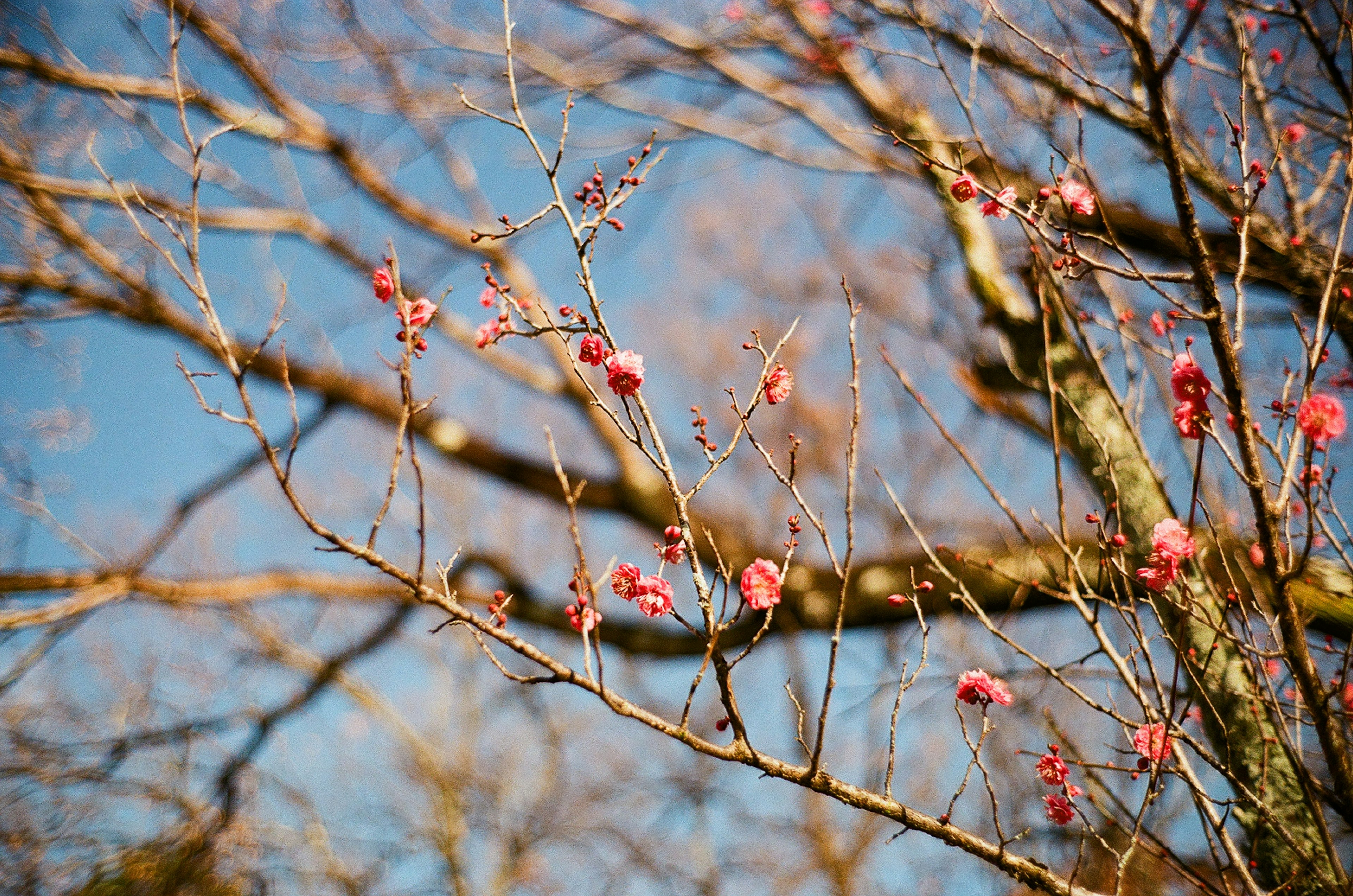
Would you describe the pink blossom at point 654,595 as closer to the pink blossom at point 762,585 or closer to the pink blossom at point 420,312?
the pink blossom at point 762,585

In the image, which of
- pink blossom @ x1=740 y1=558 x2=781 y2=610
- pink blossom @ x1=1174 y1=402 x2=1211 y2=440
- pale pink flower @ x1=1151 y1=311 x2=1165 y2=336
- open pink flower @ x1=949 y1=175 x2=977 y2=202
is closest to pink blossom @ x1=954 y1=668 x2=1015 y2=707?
pink blossom @ x1=740 y1=558 x2=781 y2=610

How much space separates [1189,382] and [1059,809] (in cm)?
111

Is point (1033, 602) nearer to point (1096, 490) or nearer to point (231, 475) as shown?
point (1096, 490)

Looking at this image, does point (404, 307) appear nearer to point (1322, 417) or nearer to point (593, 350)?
point (593, 350)

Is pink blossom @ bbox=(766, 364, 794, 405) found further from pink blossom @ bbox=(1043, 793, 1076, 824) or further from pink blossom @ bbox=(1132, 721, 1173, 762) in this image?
pink blossom @ bbox=(1043, 793, 1076, 824)

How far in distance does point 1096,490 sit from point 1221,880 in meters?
1.40

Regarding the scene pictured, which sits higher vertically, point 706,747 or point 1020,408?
point 1020,408

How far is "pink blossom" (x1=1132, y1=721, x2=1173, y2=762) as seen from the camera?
1.39m

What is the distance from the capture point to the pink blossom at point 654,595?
1474 millimetres

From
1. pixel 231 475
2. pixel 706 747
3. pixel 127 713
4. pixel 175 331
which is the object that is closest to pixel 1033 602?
pixel 706 747

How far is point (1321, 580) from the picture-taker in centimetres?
207

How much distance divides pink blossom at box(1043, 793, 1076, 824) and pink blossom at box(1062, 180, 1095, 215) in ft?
4.69

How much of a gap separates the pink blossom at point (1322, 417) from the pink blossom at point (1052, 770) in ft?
2.96

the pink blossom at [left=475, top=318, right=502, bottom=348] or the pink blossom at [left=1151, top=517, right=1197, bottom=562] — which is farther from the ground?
the pink blossom at [left=475, top=318, right=502, bottom=348]
